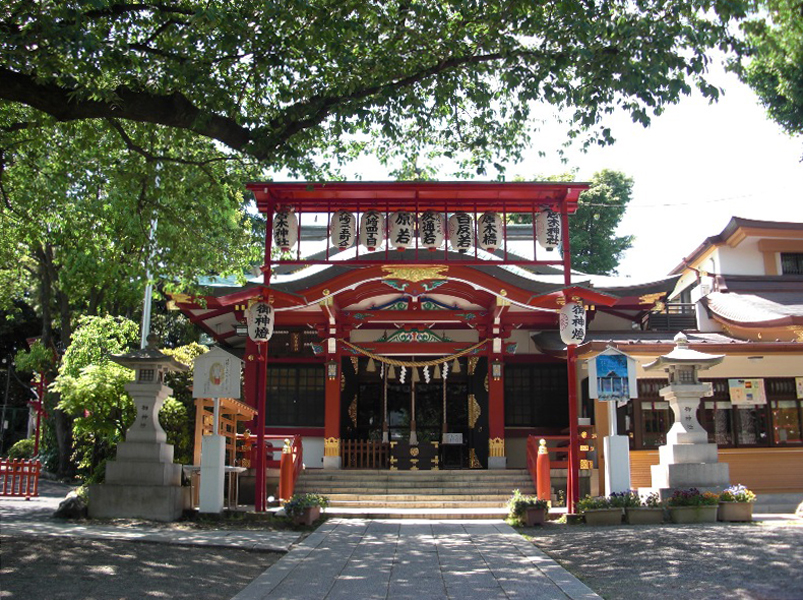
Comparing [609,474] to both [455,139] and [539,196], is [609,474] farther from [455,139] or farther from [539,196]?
[455,139]

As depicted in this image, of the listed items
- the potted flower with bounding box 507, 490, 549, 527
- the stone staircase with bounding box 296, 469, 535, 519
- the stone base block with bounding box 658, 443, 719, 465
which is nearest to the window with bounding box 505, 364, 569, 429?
the stone staircase with bounding box 296, 469, 535, 519

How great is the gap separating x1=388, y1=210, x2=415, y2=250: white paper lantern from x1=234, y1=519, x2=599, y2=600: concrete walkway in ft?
18.1

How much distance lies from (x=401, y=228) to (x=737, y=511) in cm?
770

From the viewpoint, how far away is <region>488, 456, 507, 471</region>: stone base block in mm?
17453

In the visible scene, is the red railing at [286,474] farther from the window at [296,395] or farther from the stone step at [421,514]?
the window at [296,395]

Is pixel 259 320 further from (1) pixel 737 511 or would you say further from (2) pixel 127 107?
(1) pixel 737 511

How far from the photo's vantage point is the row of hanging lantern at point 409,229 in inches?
559

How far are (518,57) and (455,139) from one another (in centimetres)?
280

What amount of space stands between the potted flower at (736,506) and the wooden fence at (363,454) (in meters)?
8.77

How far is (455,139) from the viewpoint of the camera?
12.7m

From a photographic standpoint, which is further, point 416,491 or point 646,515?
point 416,491

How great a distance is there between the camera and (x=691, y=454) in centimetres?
1234

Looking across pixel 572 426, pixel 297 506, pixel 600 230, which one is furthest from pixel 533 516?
pixel 600 230

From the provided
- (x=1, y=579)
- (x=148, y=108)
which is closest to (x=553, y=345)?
(x=148, y=108)
